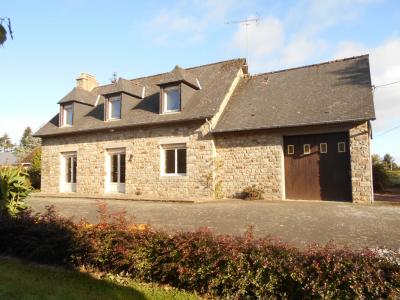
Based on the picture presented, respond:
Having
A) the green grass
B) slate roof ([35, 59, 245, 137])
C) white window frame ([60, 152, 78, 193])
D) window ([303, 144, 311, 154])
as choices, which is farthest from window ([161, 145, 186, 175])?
the green grass

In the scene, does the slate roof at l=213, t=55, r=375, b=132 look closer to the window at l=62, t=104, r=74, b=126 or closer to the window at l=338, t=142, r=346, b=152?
the window at l=338, t=142, r=346, b=152

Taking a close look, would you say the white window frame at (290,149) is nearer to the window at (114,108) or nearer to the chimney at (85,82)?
the window at (114,108)

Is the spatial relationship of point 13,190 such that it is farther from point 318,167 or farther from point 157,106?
point 318,167

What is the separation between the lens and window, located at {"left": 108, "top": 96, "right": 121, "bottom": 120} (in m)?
17.7

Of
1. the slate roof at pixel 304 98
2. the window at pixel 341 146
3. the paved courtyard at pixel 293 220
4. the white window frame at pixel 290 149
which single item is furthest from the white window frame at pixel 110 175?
the window at pixel 341 146

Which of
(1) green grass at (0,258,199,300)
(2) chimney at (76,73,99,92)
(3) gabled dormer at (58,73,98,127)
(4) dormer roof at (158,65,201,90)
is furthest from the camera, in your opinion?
(2) chimney at (76,73,99,92)

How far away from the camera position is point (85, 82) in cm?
2145

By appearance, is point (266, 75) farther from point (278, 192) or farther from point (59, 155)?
point (59, 155)

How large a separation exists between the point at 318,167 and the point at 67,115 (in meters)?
14.2

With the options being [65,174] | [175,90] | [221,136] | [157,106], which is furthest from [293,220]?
[65,174]

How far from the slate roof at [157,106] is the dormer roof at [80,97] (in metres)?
0.12

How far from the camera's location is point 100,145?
17.3 metres

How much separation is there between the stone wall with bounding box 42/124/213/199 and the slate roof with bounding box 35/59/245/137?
17.1 inches

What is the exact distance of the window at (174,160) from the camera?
15125mm
